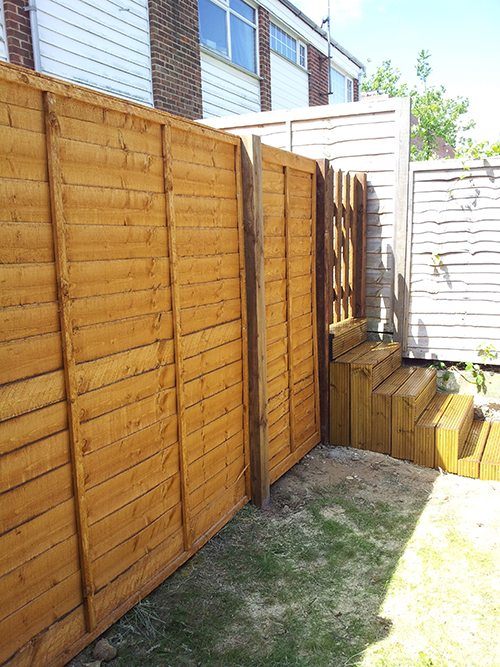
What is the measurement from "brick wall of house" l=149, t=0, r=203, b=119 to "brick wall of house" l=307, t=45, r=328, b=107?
5.54 metres

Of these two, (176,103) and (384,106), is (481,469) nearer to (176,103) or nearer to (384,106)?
(384,106)

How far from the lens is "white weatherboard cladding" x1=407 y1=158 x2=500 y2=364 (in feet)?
17.6

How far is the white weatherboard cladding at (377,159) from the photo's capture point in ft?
18.1

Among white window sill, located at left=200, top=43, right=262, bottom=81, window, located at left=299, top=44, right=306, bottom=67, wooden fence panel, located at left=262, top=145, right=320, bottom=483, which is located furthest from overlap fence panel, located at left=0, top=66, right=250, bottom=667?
window, located at left=299, top=44, right=306, bottom=67

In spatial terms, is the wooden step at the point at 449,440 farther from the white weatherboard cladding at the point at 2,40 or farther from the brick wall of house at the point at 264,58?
the brick wall of house at the point at 264,58

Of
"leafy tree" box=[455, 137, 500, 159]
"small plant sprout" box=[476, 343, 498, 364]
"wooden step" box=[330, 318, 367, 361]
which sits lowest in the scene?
"small plant sprout" box=[476, 343, 498, 364]

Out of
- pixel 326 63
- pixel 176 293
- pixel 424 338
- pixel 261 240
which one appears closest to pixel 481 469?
pixel 424 338

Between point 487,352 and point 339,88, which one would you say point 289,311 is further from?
point 339,88

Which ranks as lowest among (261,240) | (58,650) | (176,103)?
(58,650)

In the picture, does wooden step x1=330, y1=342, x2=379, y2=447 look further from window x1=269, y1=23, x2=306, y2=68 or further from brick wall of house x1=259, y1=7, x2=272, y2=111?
window x1=269, y1=23, x2=306, y2=68

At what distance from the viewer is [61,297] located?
2172 millimetres

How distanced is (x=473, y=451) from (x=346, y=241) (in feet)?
7.62

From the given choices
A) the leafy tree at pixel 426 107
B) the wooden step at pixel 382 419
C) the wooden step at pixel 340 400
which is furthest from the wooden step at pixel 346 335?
the leafy tree at pixel 426 107

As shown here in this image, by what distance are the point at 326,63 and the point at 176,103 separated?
7.99 m
